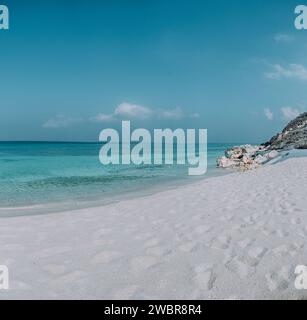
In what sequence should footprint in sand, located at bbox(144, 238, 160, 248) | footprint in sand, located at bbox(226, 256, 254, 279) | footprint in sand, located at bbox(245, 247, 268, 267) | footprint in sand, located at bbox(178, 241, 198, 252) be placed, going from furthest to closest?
footprint in sand, located at bbox(144, 238, 160, 248) < footprint in sand, located at bbox(178, 241, 198, 252) < footprint in sand, located at bbox(245, 247, 268, 267) < footprint in sand, located at bbox(226, 256, 254, 279)

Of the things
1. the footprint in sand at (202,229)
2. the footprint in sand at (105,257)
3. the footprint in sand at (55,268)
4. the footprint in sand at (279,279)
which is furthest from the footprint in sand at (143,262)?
the footprint in sand at (279,279)

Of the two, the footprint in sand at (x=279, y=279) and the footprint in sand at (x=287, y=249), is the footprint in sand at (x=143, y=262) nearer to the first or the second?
the footprint in sand at (x=279, y=279)

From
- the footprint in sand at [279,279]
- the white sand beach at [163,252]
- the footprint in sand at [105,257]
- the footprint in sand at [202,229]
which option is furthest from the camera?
the footprint in sand at [202,229]

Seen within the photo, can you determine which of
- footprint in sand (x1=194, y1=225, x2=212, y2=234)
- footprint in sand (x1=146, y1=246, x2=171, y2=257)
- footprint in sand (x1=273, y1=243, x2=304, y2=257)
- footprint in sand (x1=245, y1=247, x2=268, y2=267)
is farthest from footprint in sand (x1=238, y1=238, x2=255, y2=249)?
footprint in sand (x1=146, y1=246, x2=171, y2=257)

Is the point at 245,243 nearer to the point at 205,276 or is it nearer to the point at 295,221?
the point at 205,276

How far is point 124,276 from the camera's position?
14.2ft

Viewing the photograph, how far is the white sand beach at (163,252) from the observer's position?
3951mm

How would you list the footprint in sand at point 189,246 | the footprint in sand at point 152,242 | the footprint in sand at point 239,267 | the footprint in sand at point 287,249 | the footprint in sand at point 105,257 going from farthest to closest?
1. the footprint in sand at point 152,242
2. the footprint in sand at point 189,246
3. the footprint in sand at point 105,257
4. the footprint in sand at point 287,249
5. the footprint in sand at point 239,267

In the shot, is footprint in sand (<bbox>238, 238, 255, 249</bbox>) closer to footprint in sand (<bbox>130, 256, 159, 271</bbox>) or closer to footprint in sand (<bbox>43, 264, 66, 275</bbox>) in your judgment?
footprint in sand (<bbox>130, 256, 159, 271</bbox>)

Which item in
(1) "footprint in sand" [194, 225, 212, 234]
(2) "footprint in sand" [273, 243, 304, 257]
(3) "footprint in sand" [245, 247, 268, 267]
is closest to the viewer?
(3) "footprint in sand" [245, 247, 268, 267]

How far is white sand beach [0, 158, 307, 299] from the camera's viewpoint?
13.0ft

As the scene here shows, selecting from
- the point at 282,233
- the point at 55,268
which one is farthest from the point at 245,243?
the point at 55,268

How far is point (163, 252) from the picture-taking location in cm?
508
